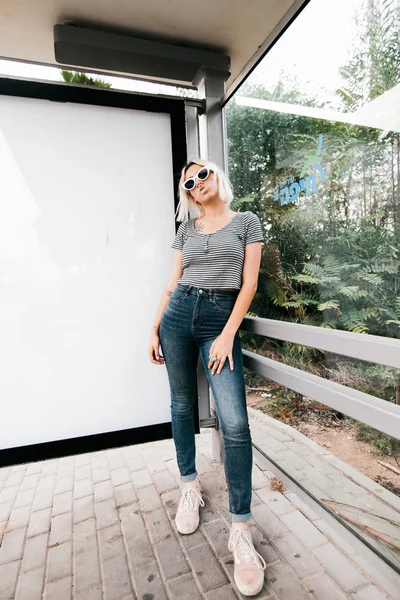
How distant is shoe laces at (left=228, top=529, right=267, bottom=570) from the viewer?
159 centimetres

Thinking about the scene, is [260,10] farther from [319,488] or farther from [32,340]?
[319,488]

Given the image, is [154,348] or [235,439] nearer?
[235,439]

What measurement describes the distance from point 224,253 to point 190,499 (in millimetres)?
1416

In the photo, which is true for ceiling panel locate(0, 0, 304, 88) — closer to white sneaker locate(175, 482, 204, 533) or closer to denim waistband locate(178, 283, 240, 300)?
denim waistband locate(178, 283, 240, 300)

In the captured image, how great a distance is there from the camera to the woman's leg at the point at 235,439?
1.67 metres

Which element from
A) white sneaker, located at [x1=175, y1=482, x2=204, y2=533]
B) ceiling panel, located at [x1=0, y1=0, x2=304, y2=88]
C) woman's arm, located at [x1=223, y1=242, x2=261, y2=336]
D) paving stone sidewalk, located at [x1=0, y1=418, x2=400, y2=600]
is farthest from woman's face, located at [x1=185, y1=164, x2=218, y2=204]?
white sneaker, located at [x1=175, y1=482, x2=204, y2=533]

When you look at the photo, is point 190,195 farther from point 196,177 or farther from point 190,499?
point 190,499

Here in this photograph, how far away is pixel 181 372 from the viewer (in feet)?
6.31

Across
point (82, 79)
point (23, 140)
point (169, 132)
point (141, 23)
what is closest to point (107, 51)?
point (141, 23)

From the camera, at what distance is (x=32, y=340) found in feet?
7.20

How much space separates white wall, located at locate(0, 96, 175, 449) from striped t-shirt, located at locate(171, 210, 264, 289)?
65 cm

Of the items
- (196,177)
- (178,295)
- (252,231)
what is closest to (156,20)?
(196,177)

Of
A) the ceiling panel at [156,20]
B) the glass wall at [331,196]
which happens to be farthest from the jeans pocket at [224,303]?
the ceiling panel at [156,20]

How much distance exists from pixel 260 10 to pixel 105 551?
315 centimetres
